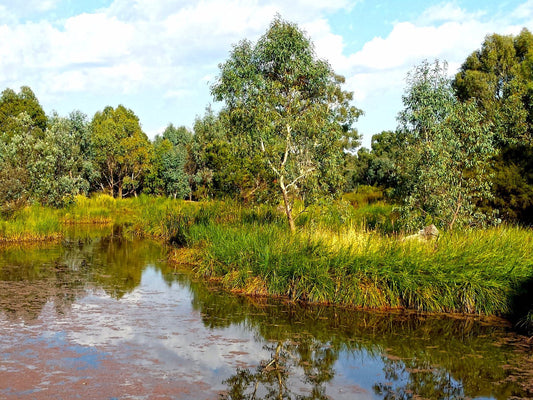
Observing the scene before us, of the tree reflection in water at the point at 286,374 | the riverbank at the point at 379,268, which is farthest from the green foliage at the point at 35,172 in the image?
the tree reflection in water at the point at 286,374

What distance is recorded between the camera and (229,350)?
920 cm

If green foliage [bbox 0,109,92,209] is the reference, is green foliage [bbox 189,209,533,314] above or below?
below

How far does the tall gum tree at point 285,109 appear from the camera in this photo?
50.0 ft

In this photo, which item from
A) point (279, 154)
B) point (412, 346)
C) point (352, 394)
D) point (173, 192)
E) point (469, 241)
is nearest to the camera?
point (352, 394)

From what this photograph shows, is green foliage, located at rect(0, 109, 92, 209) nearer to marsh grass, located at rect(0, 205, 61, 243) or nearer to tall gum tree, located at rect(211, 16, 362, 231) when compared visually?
marsh grass, located at rect(0, 205, 61, 243)

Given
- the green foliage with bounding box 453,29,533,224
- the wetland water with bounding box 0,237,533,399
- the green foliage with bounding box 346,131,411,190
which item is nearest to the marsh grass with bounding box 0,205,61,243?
the wetland water with bounding box 0,237,533,399

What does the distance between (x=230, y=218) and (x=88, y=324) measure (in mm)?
9571

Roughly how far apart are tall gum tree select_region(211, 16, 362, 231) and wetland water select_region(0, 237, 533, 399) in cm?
469

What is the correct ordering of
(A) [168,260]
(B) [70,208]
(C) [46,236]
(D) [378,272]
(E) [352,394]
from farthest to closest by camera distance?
(B) [70,208], (C) [46,236], (A) [168,260], (D) [378,272], (E) [352,394]

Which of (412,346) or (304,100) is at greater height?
(304,100)

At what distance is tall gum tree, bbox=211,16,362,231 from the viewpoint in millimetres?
15250

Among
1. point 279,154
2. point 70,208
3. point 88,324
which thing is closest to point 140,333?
point 88,324

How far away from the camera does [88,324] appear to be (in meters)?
10.6

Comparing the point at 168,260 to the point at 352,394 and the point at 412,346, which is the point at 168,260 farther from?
the point at 352,394
